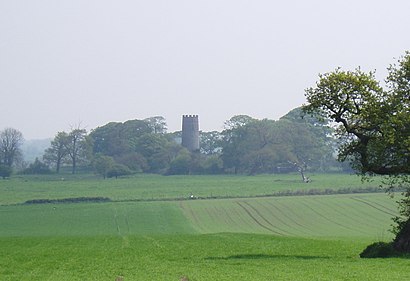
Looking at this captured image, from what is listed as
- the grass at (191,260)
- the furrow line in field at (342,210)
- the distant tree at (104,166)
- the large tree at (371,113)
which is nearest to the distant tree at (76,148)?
the distant tree at (104,166)

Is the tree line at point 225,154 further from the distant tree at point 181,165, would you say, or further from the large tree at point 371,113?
the large tree at point 371,113

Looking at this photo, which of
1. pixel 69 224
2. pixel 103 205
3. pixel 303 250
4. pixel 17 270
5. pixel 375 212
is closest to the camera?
pixel 17 270

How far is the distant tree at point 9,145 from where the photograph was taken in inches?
7101

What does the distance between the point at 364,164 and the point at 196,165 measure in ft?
427

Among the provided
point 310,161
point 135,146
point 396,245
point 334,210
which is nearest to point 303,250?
point 396,245

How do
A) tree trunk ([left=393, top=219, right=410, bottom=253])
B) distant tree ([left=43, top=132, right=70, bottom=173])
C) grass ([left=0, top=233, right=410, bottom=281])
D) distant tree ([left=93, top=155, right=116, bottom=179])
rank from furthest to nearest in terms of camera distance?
distant tree ([left=43, top=132, right=70, bottom=173]) → distant tree ([left=93, top=155, right=116, bottom=179]) → tree trunk ([left=393, top=219, right=410, bottom=253]) → grass ([left=0, top=233, right=410, bottom=281])

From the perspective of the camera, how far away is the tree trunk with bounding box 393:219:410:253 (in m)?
32.9

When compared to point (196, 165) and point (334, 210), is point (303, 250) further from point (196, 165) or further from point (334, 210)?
point (196, 165)

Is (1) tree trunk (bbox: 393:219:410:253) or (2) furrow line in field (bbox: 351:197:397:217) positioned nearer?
(1) tree trunk (bbox: 393:219:410:253)

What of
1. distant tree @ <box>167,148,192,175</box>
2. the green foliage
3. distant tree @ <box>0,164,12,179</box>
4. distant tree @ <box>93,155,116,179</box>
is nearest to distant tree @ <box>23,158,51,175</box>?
distant tree @ <box>0,164,12,179</box>

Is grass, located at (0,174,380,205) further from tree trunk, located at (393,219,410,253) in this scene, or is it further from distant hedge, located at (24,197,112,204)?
tree trunk, located at (393,219,410,253)

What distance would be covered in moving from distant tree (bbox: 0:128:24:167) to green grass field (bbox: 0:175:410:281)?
33184 millimetres

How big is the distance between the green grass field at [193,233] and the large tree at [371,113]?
14.2 ft

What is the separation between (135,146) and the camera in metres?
189
